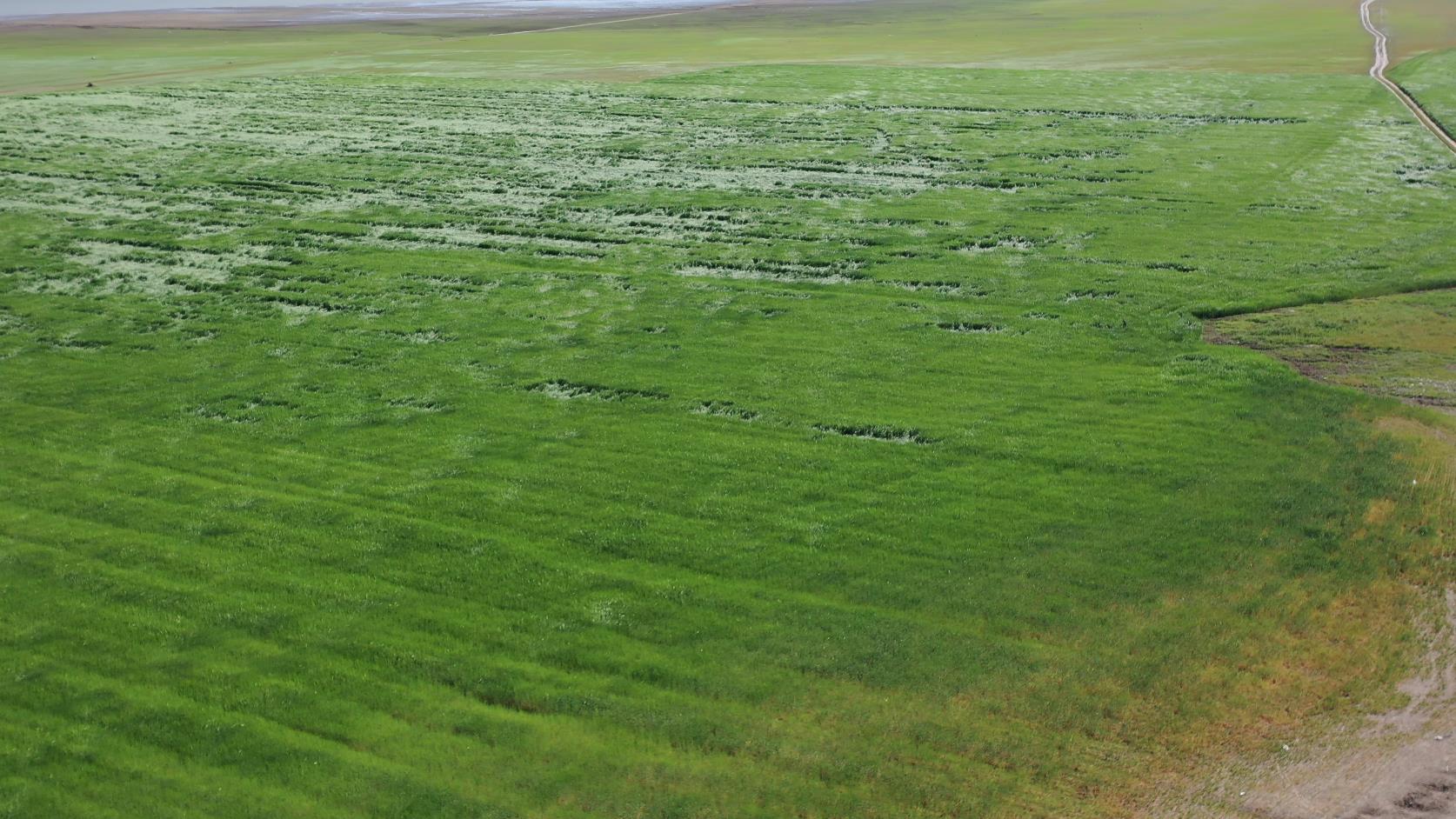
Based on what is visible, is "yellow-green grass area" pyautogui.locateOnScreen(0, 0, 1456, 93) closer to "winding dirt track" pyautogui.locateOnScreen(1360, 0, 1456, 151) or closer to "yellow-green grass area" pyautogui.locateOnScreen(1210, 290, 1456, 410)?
"winding dirt track" pyautogui.locateOnScreen(1360, 0, 1456, 151)

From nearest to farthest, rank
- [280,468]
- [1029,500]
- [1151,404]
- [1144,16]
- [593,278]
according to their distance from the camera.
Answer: [1029,500], [280,468], [1151,404], [593,278], [1144,16]

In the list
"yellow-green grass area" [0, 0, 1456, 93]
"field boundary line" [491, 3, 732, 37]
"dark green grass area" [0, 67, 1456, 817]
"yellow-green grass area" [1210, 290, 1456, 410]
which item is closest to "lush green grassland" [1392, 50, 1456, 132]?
"yellow-green grass area" [0, 0, 1456, 93]

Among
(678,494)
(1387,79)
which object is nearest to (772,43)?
(1387,79)

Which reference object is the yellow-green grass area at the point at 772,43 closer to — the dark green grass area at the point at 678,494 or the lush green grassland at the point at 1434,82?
the lush green grassland at the point at 1434,82

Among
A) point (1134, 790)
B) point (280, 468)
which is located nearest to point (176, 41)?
point (280, 468)

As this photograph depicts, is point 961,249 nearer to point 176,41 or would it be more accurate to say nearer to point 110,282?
point 110,282

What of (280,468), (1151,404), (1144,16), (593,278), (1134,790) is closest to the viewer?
(1134,790)
